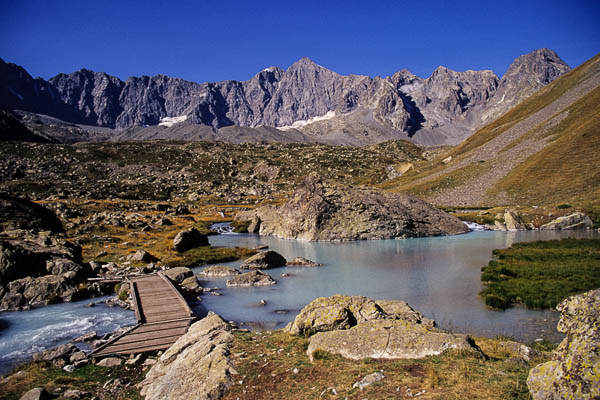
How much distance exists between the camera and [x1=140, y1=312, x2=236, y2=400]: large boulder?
12492mm

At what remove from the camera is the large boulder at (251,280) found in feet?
118

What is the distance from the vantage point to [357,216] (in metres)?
66.8

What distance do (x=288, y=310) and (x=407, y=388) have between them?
17.4m

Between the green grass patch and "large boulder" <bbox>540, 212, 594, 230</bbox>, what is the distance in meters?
17.4

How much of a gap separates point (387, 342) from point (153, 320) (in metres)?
17.0

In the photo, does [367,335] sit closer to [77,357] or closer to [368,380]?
[368,380]

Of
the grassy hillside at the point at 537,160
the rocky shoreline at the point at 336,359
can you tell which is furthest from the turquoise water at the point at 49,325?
the grassy hillside at the point at 537,160

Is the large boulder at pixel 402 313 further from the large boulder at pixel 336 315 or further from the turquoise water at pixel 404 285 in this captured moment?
the turquoise water at pixel 404 285

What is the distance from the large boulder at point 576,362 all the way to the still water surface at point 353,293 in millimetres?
12335

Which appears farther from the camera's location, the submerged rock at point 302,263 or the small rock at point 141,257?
the small rock at point 141,257

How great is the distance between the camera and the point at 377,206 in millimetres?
66750

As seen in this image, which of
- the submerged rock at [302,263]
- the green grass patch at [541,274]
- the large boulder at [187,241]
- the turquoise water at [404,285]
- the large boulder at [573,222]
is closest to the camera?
the turquoise water at [404,285]

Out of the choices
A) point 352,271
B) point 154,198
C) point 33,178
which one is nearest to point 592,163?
point 352,271

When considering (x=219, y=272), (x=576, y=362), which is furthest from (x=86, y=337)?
(x=576, y=362)
